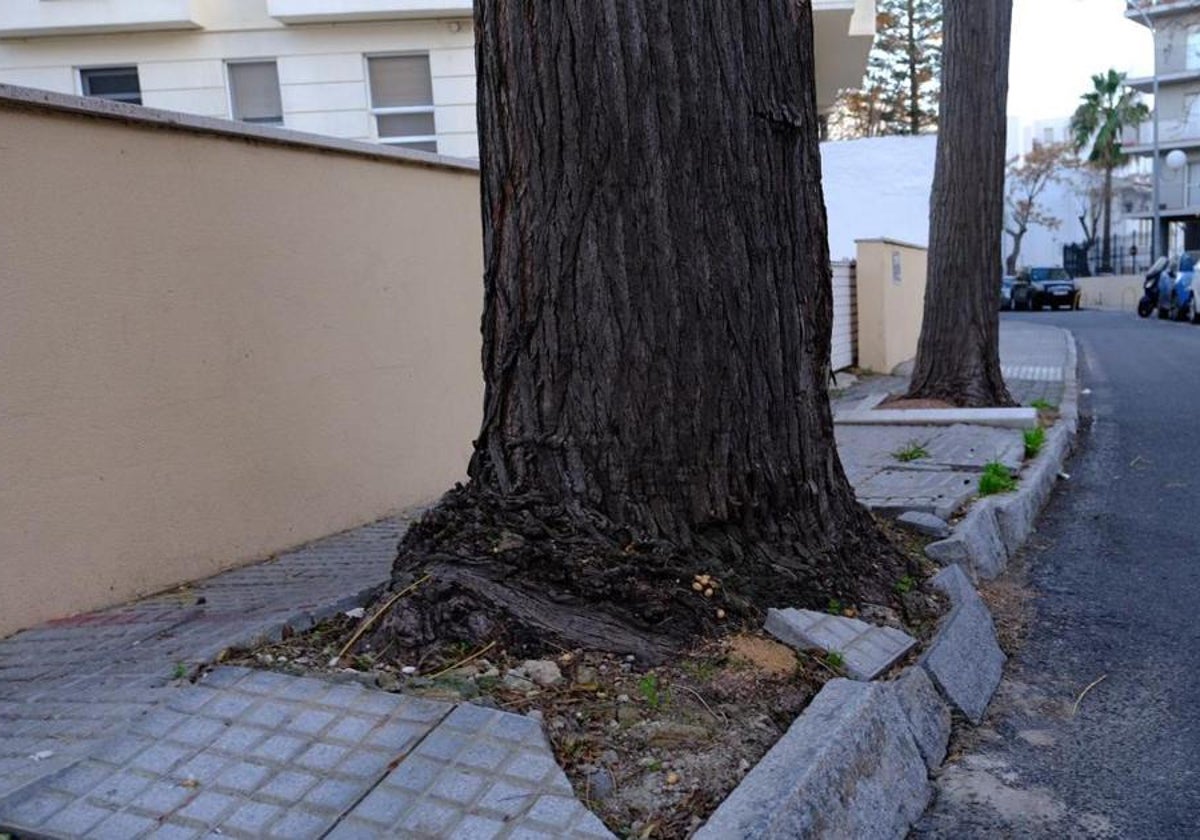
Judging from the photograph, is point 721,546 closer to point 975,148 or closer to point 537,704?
point 537,704

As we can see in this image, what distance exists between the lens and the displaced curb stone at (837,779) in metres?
2.43

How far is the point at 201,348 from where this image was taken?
4957 mm

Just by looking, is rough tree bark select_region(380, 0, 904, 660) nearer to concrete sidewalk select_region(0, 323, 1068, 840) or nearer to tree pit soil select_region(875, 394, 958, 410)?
concrete sidewalk select_region(0, 323, 1068, 840)

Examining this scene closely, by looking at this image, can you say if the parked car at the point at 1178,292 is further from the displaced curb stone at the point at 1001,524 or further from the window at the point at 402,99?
the window at the point at 402,99

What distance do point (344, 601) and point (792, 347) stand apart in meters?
1.96

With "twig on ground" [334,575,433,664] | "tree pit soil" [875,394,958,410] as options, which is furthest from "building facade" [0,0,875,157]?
"twig on ground" [334,575,433,664]

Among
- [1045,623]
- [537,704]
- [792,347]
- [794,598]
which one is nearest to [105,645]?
[537,704]

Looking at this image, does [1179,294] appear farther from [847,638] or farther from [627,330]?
[627,330]

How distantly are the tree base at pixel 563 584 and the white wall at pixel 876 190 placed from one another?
19.0m

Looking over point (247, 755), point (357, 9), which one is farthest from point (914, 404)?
point (247, 755)

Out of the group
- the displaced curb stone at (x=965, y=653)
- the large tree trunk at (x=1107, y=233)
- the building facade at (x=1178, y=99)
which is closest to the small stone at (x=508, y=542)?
the displaced curb stone at (x=965, y=653)

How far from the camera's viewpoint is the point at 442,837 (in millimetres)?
2408

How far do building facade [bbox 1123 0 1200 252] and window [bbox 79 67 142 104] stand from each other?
138ft

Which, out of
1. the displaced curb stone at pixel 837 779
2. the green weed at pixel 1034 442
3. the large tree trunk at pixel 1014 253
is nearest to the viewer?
the displaced curb stone at pixel 837 779
